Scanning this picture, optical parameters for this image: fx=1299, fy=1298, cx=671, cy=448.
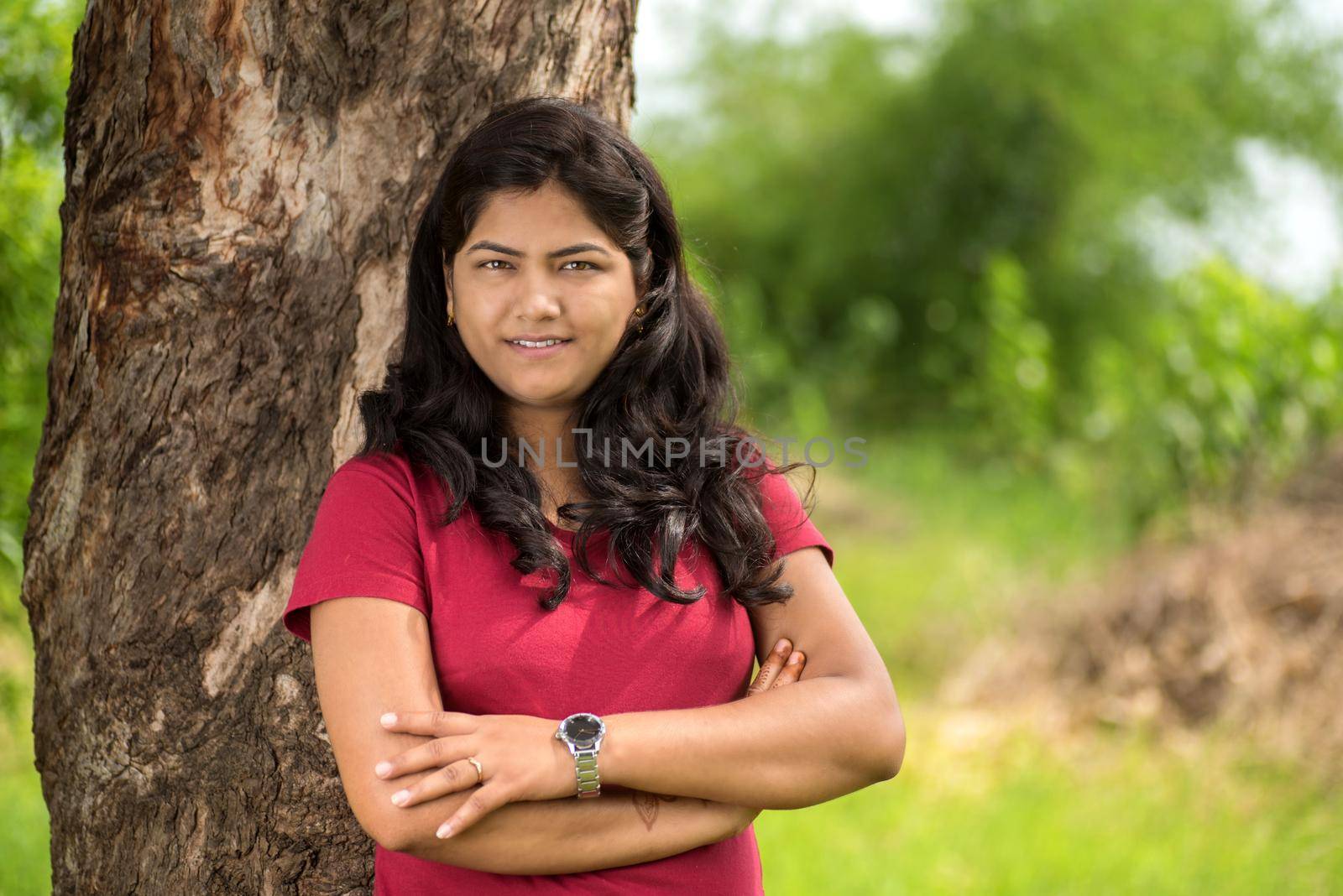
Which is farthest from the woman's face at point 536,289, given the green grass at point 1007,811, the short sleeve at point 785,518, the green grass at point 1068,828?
the green grass at point 1068,828

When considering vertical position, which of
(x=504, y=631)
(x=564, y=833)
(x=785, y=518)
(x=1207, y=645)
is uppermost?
(x=1207, y=645)

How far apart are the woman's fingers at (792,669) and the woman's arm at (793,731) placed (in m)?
0.01

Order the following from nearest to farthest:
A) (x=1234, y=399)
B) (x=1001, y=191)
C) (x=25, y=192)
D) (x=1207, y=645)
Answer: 1. (x=25, y=192)
2. (x=1207, y=645)
3. (x=1234, y=399)
4. (x=1001, y=191)

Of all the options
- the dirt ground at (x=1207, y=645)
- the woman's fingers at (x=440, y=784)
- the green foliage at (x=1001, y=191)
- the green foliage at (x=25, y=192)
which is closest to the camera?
the woman's fingers at (x=440, y=784)

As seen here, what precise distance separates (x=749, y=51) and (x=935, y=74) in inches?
98.0

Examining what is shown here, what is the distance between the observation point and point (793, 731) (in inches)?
60.1

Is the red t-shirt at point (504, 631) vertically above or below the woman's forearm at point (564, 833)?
above

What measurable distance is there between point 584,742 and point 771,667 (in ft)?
1.06

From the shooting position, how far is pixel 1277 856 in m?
3.54

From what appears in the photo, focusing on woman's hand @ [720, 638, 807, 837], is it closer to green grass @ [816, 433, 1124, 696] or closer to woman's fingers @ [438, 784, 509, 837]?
woman's fingers @ [438, 784, 509, 837]

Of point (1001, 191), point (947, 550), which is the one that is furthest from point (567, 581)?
point (1001, 191)

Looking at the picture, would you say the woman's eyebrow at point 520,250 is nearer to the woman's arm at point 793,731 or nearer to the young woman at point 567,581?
the young woman at point 567,581

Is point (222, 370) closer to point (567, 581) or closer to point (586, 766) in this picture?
point (567, 581)

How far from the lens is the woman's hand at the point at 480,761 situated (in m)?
1.38
